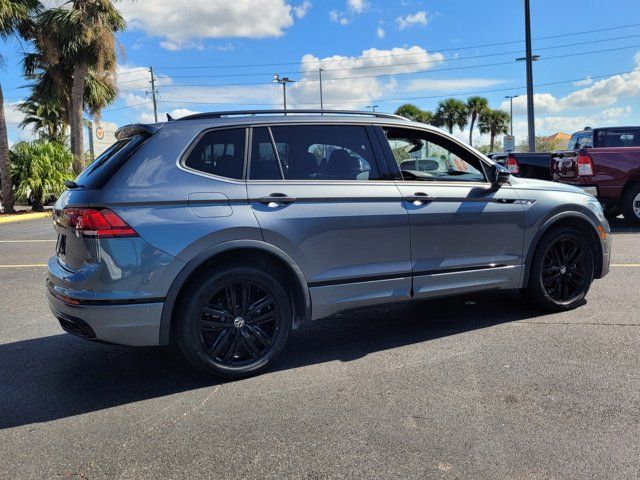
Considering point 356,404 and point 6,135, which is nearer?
point 356,404

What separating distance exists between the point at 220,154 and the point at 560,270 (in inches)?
132

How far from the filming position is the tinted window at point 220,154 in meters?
3.81

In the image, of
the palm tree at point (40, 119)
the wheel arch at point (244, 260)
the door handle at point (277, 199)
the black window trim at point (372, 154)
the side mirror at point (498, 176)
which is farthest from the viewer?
the palm tree at point (40, 119)

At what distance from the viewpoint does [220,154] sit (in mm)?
3898

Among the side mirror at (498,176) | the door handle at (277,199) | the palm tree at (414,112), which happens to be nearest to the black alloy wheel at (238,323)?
the door handle at (277,199)

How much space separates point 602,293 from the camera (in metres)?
5.95

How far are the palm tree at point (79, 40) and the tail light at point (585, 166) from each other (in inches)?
759

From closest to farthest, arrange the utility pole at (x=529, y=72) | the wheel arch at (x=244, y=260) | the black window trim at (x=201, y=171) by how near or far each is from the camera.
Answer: the wheel arch at (x=244, y=260) → the black window trim at (x=201, y=171) → the utility pole at (x=529, y=72)

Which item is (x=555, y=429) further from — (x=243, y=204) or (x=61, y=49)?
(x=61, y=49)

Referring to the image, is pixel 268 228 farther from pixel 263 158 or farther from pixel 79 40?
pixel 79 40

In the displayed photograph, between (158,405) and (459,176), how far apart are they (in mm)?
3093

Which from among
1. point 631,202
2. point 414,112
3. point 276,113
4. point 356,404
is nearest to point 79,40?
point 631,202

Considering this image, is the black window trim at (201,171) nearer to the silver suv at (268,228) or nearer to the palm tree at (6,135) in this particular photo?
the silver suv at (268,228)

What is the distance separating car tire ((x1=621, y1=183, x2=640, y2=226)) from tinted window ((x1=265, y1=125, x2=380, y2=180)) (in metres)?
8.18
